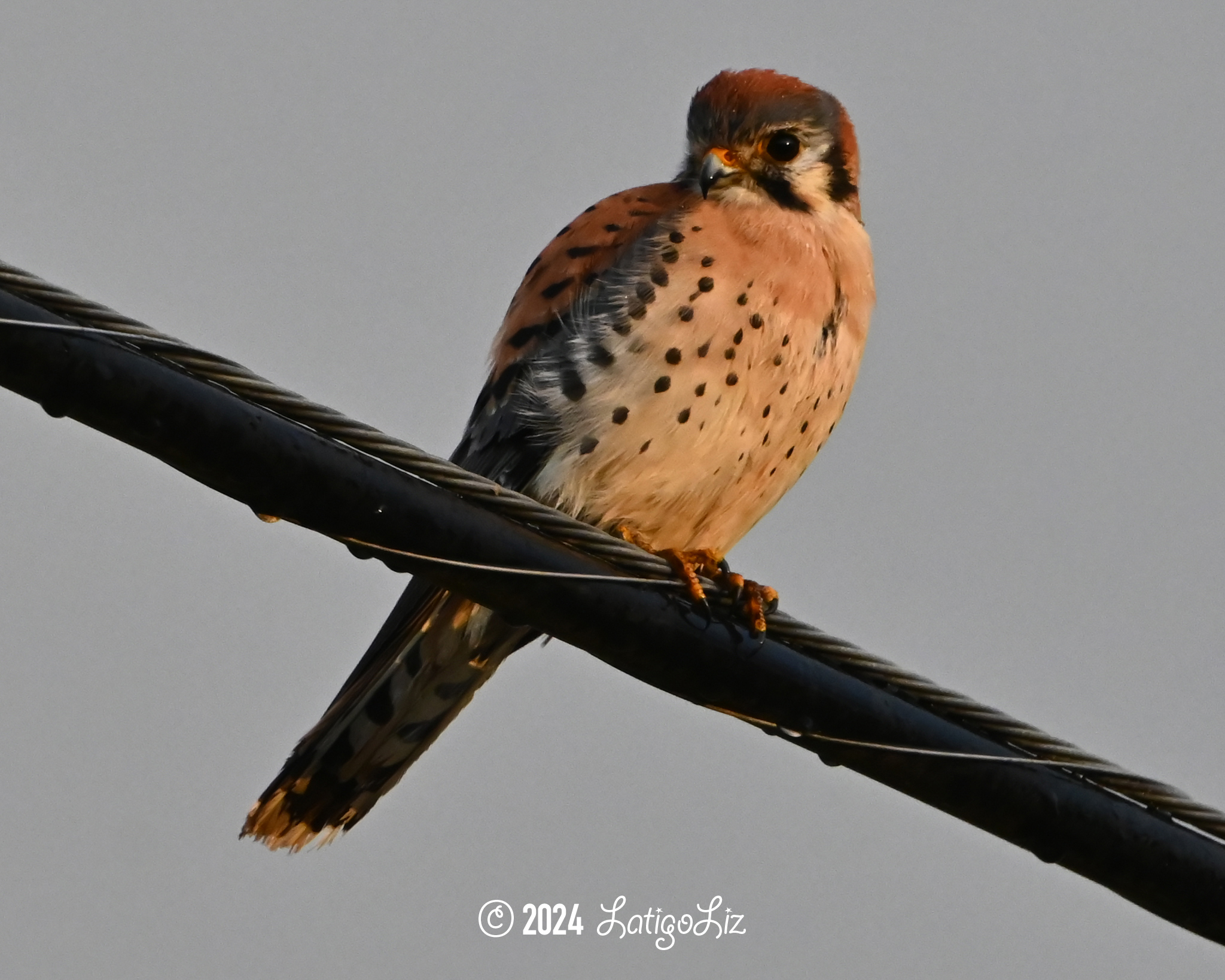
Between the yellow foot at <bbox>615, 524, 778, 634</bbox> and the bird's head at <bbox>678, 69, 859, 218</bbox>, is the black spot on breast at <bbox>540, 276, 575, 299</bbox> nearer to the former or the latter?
the bird's head at <bbox>678, 69, 859, 218</bbox>

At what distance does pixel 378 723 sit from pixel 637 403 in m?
1.14

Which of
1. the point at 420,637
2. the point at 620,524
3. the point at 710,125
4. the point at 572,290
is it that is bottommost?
the point at 420,637

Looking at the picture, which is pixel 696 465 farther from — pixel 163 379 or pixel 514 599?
pixel 163 379

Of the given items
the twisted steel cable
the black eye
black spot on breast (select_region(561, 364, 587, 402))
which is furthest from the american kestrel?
the twisted steel cable

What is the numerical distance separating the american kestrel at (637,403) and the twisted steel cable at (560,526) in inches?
45.3

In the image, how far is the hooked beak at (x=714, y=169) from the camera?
518 cm

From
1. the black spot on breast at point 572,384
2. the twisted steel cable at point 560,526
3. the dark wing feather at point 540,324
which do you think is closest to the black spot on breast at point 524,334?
the dark wing feather at point 540,324

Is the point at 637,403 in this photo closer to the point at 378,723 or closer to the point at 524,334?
the point at 524,334

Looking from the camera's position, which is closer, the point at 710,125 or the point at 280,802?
the point at 280,802

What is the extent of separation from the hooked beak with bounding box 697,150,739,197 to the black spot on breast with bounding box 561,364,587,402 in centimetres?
73

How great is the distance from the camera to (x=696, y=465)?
15.7 feet

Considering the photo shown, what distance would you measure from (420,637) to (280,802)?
1.89 feet

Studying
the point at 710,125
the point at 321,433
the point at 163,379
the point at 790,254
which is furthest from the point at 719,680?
the point at 710,125

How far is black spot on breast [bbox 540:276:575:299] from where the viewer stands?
5.05m
